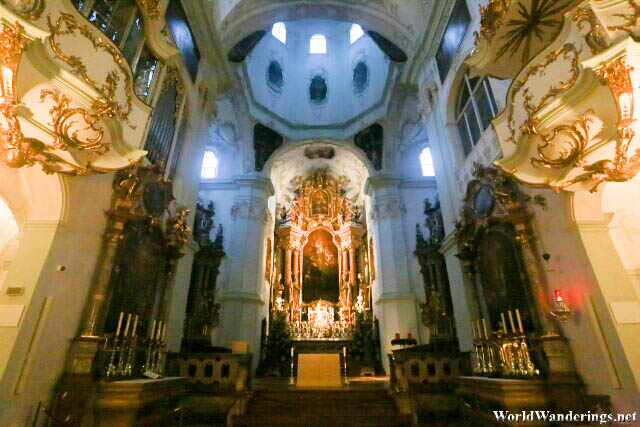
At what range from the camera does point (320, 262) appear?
634 inches

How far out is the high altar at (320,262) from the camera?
47.1 feet

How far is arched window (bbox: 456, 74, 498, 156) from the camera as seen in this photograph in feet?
23.2

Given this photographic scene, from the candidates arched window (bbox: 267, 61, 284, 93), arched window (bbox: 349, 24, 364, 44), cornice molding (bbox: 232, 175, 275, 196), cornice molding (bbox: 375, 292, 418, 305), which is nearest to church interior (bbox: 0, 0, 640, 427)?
cornice molding (bbox: 375, 292, 418, 305)

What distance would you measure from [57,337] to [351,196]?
49.7 ft

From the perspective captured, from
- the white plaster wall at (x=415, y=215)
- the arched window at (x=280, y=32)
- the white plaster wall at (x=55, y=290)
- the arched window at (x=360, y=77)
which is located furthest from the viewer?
the arched window at (x=280, y=32)

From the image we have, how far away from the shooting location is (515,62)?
515 centimetres

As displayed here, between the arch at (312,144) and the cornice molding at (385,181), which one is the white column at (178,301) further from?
the cornice molding at (385,181)

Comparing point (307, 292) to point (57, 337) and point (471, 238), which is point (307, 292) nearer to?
point (471, 238)

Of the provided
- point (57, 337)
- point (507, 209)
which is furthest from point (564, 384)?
point (57, 337)

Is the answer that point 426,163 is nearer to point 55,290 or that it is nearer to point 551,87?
point 551,87

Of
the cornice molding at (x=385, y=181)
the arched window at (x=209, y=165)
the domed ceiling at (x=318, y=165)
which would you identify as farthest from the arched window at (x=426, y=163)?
the arched window at (x=209, y=165)

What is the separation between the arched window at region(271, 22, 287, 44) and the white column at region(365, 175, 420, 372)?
968cm

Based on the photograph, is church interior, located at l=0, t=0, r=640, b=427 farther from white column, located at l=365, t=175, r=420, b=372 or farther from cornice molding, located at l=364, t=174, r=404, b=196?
cornice molding, located at l=364, t=174, r=404, b=196

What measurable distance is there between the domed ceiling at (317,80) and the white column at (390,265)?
3.57 metres
